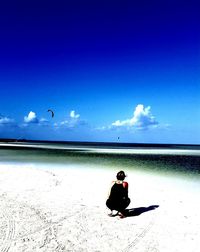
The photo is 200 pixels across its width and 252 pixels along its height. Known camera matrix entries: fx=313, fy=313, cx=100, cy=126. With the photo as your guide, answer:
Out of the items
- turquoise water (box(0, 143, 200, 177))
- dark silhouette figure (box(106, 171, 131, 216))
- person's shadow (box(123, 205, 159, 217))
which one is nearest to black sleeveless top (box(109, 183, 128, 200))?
dark silhouette figure (box(106, 171, 131, 216))

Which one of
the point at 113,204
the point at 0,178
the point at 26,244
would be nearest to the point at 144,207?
the point at 113,204

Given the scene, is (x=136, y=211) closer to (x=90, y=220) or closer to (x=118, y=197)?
(x=118, y=197)

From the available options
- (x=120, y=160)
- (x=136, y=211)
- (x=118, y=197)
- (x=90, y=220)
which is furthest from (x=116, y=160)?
(x=90, y=220)

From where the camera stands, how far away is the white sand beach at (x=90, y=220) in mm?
7586

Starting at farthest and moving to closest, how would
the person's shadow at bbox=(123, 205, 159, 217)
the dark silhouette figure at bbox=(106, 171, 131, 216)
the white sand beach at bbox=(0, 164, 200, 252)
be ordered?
1. the person's shadow at bbox=(123, 205, 159, 217)
2. the dark silhouette figure at bbox=(106, 171, 131, 216)
3. the white sand beach at bbox=(0, 164, 200, 252)

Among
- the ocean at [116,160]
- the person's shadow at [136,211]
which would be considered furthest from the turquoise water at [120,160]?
the person's shadow at [136,211]

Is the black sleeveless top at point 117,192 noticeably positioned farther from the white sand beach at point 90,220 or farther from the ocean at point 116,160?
the ocean at point 116,160

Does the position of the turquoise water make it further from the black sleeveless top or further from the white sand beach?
the black sleeveless top

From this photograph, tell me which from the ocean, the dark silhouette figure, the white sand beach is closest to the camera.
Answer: the white sand beach

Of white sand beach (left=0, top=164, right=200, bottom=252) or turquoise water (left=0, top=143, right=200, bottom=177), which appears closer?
white sand beach (left=0, top=164, right=200, bottom=252)

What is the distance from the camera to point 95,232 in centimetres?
853

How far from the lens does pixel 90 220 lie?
31.9 feet

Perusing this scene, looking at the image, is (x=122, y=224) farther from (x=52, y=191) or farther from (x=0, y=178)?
(x=0, y=178)

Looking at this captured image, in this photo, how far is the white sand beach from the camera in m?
7.59
